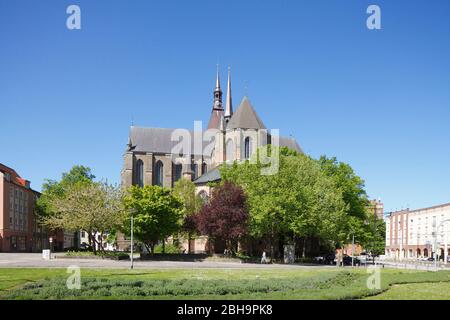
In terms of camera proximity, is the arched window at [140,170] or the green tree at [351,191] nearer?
the green tree at [351,191]

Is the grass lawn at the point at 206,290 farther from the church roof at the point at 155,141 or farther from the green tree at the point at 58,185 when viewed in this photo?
the church roof at the point at 155,141

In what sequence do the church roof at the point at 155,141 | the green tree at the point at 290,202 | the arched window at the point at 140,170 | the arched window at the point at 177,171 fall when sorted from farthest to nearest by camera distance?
the arched window at the point at 177,171
the church roof at the point at 155,141
the arched window at the point at 140,170
the green tree at the point at 290,202

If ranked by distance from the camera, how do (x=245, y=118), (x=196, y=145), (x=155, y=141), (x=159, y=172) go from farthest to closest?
(x=196, y=145) < (x=155, y=141) < (x=159, y=172) < (x=245, y=118)

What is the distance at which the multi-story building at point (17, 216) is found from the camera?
72562 mm

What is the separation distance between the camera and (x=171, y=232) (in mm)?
58812

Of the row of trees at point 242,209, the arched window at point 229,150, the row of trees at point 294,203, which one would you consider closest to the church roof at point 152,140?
the arched window at point 229,150

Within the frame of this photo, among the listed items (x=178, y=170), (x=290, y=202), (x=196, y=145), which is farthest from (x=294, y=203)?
(x=196, y=145)

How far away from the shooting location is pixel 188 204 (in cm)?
6912

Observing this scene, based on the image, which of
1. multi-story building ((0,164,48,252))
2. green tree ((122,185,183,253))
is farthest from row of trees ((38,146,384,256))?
multi-story building ((0,164,48,252))

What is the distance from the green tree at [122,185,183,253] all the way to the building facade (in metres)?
27.0

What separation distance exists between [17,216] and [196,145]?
40081 mm

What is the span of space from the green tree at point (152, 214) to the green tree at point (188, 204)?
3.61 m

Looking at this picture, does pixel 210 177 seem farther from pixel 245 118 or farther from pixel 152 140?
pixel 152 140
